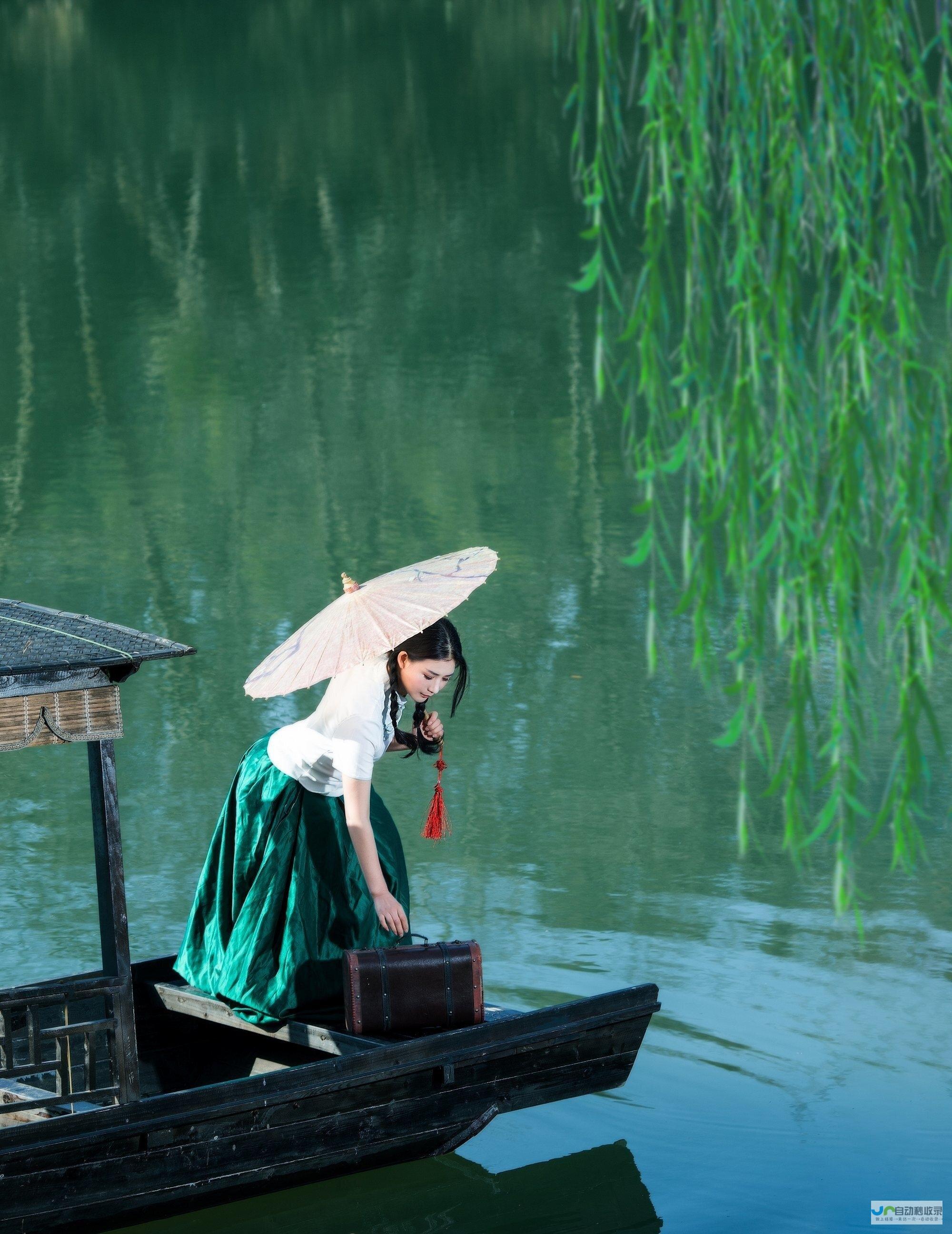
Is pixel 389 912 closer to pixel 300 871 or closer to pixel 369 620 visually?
pixel 300 871

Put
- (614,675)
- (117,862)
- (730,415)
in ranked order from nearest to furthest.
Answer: (730,415) → (117,862) → (614,675)

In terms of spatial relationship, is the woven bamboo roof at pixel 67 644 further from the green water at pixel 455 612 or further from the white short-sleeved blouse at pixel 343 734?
the green water at pixel 455 612

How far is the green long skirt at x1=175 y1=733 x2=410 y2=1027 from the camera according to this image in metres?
5.29

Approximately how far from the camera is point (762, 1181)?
Result: 529cm

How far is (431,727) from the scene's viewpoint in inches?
210

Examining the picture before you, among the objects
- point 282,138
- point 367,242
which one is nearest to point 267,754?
point 367,242

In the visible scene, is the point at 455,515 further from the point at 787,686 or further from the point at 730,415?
the point at 730,415

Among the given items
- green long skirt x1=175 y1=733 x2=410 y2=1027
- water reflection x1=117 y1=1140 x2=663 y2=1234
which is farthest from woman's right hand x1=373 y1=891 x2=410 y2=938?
water reflection x1=117 y1=1140 x2=663 y2=1234

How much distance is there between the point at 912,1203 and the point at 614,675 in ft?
16.0

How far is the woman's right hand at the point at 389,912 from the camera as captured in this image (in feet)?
16.8

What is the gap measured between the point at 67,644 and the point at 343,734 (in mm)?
805

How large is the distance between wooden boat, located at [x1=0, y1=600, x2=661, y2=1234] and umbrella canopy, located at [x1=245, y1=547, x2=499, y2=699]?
0.53 meters

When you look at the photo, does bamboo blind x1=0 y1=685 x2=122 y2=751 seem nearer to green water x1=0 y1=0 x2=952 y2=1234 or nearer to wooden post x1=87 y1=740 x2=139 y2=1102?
wooden post x1=87 y1=740 x2=139 y2=1102

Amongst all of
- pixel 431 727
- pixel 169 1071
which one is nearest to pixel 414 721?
pixel 431 727
